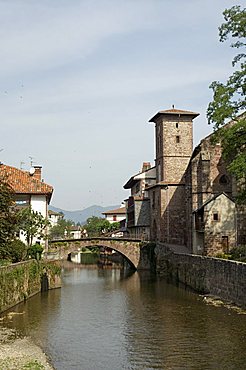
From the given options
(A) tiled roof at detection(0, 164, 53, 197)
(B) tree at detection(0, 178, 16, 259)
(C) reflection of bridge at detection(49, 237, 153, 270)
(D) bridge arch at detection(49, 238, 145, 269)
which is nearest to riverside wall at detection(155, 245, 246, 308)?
(C) reflection of bridge at detection(49, 237, 153, 270)

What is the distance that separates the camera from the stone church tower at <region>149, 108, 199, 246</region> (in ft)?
245

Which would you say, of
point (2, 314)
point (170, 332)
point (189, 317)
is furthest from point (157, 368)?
point (2, 314)

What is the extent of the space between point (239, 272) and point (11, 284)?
1466 centimetres

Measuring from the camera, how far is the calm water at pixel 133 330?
23.7m

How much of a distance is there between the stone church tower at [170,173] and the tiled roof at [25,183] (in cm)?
2094

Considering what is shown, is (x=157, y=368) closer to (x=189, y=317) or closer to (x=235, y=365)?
(x=235, y=365)

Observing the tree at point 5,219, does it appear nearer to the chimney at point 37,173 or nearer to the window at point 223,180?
the chimney at point 37,173

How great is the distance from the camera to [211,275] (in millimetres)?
43594

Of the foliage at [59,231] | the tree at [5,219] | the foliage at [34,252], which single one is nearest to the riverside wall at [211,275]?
the foliage at [34,252]

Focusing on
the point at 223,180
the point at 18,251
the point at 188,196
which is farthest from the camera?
the point at 188,196

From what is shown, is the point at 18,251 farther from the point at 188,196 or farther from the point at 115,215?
the point at 115,215

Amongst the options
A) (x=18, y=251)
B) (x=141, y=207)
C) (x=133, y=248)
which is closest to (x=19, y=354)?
(x=18, y=251)

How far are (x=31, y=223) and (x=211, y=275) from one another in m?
18.5

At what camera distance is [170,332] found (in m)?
29.4
